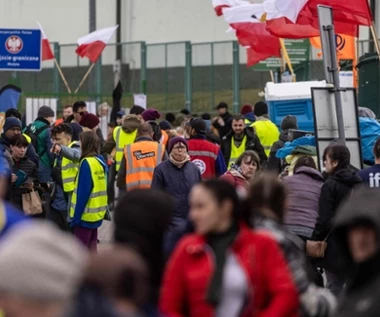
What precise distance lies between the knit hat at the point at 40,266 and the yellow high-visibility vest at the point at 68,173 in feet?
32.9

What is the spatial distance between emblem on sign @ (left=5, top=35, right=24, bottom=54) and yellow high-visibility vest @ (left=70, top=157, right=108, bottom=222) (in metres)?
7.48

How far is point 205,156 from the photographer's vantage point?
1442 cm

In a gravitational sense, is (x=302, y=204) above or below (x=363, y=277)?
above

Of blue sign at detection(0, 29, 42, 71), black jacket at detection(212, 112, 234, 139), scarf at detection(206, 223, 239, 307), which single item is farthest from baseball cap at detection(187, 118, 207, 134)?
scarf at detection(206, 223, 239, 307)

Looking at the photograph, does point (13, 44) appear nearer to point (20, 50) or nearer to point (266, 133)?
point (20, 50)

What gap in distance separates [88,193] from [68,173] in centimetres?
122

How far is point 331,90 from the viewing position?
40.5 ft

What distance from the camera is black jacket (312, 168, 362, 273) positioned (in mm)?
10117

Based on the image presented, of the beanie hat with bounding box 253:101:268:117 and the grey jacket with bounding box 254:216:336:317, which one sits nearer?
the grey jacket with bounding box 254:216:336:317

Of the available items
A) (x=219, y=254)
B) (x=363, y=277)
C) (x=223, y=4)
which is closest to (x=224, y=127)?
(x=223, y=4)

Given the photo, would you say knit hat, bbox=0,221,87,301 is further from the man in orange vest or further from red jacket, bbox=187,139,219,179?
red jacket, bbox=187,139,219,179

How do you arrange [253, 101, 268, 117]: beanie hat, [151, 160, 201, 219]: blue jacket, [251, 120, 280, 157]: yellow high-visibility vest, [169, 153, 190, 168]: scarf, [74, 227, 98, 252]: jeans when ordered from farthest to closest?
[253, 101, 268, 117]: beanie hat < [251, 120, 280, 157]: yellow high-visibility vest < [74, 227, 98, 252]: jeans < [169, 153, 190, 168]: scarf < [151, 160, 201, 219]: blue jacket

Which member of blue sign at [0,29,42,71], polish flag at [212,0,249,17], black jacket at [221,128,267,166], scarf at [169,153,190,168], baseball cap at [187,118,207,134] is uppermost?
polish flag at [212,0,249,17]

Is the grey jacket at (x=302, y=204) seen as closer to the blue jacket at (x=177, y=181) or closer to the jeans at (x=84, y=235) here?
the blue jacket at (x=177, y=181)
